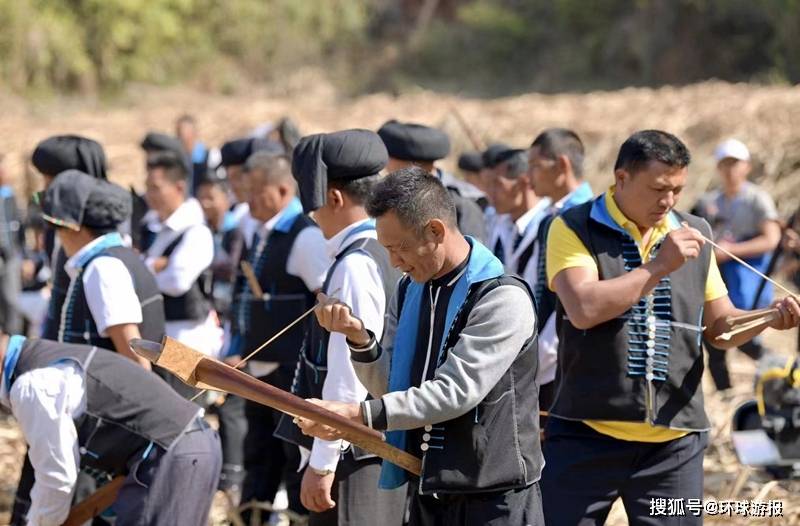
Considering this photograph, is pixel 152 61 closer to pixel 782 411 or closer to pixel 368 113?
pixel 368 113

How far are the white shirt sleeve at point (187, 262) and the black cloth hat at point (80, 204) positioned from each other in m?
1.33

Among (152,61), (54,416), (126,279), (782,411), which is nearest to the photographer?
(54,416)

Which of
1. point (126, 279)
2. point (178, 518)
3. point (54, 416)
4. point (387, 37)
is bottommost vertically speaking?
point (178, 518)

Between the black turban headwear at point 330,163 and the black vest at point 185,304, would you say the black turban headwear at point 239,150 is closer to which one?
the black vest at point 185,304

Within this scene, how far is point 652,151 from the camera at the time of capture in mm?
4727

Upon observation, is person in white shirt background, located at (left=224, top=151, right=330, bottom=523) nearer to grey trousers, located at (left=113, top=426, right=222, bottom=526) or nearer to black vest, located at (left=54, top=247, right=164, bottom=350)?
black vest, located at (left=54, top=247, right=164, bottom=350)

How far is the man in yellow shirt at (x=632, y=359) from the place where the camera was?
477 cm

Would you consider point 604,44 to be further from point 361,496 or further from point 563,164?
point 361,496

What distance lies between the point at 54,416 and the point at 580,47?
2907 centimetres

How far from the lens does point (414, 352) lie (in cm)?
→ 416

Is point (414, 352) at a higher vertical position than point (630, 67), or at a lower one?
lower

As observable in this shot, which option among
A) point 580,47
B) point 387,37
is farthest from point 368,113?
point 387,37

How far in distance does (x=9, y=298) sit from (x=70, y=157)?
4.83m

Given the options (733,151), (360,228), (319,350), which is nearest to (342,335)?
(319,350)
